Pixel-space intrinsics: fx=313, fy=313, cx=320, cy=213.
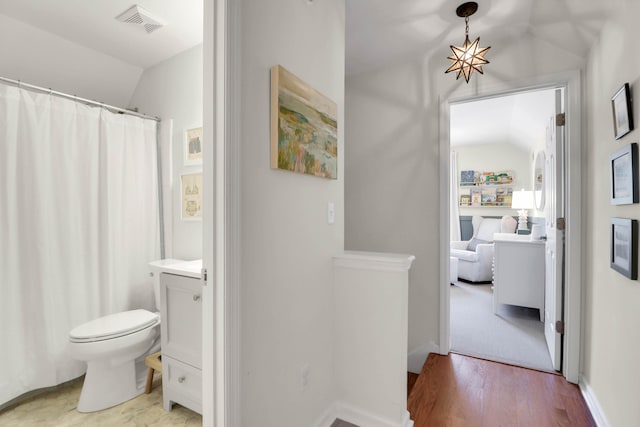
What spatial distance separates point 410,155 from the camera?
2.65 metres

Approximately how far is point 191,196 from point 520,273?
10.9ft

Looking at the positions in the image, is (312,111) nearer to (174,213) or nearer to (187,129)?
(187,129)

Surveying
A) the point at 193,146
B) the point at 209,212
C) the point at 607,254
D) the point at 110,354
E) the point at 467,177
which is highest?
the point at 467,177

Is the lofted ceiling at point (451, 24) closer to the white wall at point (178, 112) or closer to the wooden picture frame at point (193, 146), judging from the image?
the white wall at point (178, 112)

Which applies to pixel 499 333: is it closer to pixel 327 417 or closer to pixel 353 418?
pixel 353 418

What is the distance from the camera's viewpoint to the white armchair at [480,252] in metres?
4.93

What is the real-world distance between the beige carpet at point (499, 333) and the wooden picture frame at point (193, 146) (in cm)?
264

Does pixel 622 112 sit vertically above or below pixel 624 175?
above

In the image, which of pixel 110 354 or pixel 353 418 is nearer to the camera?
pixel 353 418

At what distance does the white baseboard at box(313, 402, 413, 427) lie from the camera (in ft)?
5.46

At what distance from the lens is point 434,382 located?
217cm

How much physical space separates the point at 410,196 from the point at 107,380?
98.7 inches

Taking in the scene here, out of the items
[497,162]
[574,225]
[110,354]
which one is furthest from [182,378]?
[497,162]

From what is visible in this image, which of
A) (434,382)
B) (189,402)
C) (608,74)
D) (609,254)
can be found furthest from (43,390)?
(608,74)
